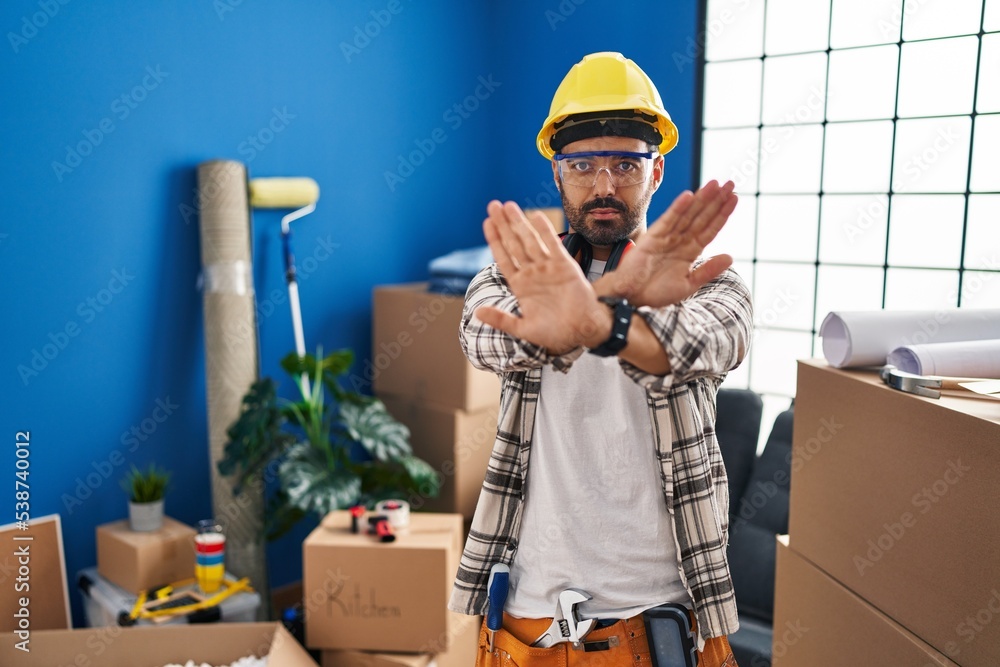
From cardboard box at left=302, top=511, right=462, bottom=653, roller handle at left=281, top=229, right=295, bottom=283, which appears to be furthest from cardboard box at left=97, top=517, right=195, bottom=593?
roller handle at left=281, top=229, right=295, bottom=283

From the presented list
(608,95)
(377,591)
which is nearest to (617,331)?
(608,95)

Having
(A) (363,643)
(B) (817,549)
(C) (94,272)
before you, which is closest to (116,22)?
(C) (94,272)

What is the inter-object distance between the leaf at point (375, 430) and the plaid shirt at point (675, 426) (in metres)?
1.50

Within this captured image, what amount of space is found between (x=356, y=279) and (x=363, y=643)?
1531 mm

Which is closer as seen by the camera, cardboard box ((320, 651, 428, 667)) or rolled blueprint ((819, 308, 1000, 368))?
rolled blueprint ((819, 308, 1000, 368))

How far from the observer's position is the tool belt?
3.89 ft

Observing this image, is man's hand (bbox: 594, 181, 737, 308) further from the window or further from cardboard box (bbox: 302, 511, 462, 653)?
the window

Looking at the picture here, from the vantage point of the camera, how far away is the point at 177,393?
2824 mm

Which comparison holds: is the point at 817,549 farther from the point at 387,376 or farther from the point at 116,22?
the point at 116,22

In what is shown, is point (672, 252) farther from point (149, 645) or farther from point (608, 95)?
point (149, 645)

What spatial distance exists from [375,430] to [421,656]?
30.8 inches

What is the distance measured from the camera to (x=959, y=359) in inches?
50.4

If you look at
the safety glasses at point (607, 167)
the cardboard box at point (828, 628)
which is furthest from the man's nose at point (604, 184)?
the cardboard box at point (828, 628)

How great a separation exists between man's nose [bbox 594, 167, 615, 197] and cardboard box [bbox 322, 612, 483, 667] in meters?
1.46
